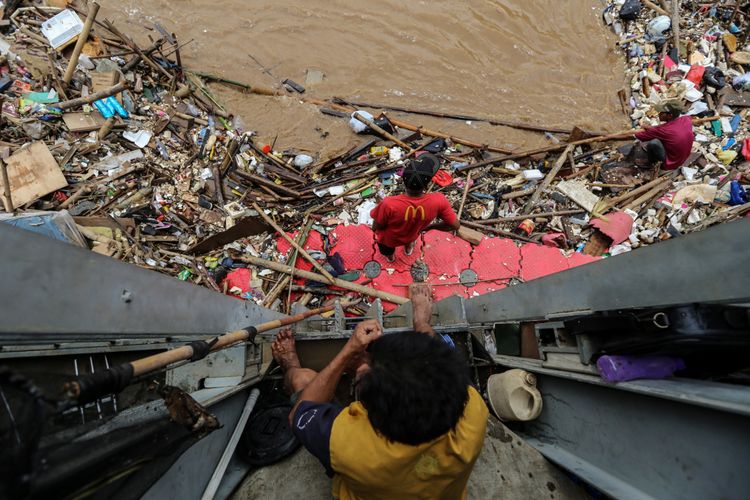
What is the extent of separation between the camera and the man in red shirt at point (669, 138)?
6688 millimetres

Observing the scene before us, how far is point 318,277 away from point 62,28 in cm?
708

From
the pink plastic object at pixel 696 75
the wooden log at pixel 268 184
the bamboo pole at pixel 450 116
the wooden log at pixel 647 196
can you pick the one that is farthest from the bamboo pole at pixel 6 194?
the pink plastic object at pixel 696 75

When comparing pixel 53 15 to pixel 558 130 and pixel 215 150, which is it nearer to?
pixel 215 150

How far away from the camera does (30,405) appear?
987 millimetres

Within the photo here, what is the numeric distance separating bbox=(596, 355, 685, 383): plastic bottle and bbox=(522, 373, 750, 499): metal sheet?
0.41 ft

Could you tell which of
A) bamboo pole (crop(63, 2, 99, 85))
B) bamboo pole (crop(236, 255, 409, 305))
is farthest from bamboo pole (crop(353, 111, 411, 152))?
bamboo pole (crop(63, 2, 99, 85))

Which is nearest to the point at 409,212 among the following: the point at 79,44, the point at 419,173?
the point at 419,173

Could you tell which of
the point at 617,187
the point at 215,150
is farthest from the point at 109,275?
the point at 617,187

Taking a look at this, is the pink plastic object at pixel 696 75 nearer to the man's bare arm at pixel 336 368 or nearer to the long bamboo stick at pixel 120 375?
the man's bare arm at pixel 336 368

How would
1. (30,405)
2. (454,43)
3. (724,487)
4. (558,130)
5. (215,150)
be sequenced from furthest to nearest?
1. (454,43)
2. (558,130)
3. (215,150)
4. (724,487)
5. (30,405)

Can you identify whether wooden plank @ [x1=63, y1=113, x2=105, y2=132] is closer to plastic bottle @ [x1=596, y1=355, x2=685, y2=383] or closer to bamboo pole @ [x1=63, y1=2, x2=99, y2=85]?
bamboo pole @ [x1=63, y1=2, x2=99, y2=85]

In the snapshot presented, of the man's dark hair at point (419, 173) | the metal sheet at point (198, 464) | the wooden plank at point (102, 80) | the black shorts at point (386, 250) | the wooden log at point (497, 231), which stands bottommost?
the black shorts at point (386, 250)

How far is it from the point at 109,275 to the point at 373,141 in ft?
21.0

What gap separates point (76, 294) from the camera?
1.44 m
